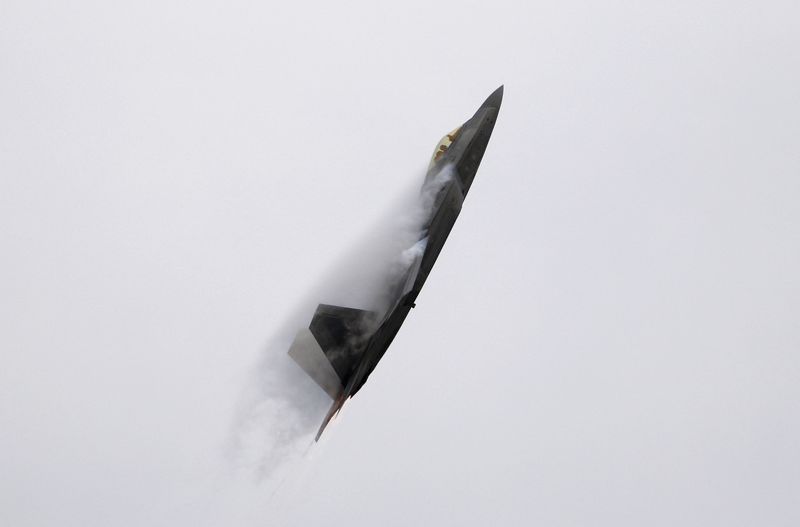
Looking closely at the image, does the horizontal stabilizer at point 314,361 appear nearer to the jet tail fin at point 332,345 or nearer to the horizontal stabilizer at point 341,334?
the jet tail fin at point 332,345

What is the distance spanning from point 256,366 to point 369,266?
25.7 feet

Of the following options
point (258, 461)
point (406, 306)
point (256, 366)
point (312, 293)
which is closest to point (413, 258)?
point (406, 306)

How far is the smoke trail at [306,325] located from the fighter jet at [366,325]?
216mm

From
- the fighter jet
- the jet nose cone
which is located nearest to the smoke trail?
the fighter jet

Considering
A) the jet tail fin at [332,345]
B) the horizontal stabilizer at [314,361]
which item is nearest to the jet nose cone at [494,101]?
the jet tail fin at [332,345]

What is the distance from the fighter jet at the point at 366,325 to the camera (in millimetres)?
43125

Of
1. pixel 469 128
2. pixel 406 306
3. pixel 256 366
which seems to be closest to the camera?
pixel 406 306

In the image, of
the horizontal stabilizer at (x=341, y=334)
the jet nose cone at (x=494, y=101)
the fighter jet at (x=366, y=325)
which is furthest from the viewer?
the jet nose cone at (x=494, y=101)

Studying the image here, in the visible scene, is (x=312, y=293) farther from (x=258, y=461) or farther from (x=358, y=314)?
(x=258, y=461)

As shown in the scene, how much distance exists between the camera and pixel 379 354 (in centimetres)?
4341

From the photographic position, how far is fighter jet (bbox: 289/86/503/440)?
43.1 metres

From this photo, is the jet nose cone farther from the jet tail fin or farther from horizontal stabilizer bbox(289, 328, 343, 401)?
horizontal stabilizer bbox(289, 328, 343, 401)

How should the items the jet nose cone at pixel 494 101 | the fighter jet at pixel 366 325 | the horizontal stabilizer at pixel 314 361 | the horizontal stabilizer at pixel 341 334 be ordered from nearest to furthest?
the fighter jet at pixel 366 325 → the horizontal stabilizer at pixel 341 334 → the horizontal stabilizer at pixel 314 361 → the jet nose cone at pixel 494 101

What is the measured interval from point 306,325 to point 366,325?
3245mm
